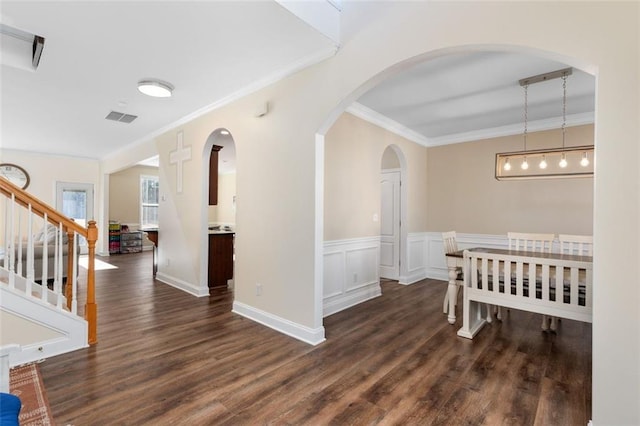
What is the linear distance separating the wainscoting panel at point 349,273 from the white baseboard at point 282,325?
2.32 ft

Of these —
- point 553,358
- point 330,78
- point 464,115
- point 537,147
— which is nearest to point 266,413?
point 553,358

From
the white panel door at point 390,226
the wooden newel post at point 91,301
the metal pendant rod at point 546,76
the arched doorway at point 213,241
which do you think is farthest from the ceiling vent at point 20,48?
the white panel door at point 390,226

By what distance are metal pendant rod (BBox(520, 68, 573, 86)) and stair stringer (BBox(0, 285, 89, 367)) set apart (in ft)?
16.8

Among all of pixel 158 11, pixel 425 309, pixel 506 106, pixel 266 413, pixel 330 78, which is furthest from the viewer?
pixel 506 106

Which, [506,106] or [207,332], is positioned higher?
[506,106]

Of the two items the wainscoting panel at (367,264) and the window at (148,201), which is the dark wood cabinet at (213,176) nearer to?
the wainscoting panel at (367,264)

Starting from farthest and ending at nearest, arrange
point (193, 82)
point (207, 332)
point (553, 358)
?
point (193, 82) < point (207, 332) < point (553, 358)

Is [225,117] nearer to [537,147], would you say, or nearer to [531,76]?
[531,76]

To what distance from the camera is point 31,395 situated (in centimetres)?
201

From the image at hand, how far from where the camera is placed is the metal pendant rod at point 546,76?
3.13 metres

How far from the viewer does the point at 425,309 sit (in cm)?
392

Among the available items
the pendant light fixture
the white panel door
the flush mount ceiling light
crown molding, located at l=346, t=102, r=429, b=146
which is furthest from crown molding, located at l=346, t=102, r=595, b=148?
the flush mount ceiling light

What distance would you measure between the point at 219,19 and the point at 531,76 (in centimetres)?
321

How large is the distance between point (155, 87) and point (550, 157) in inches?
214
